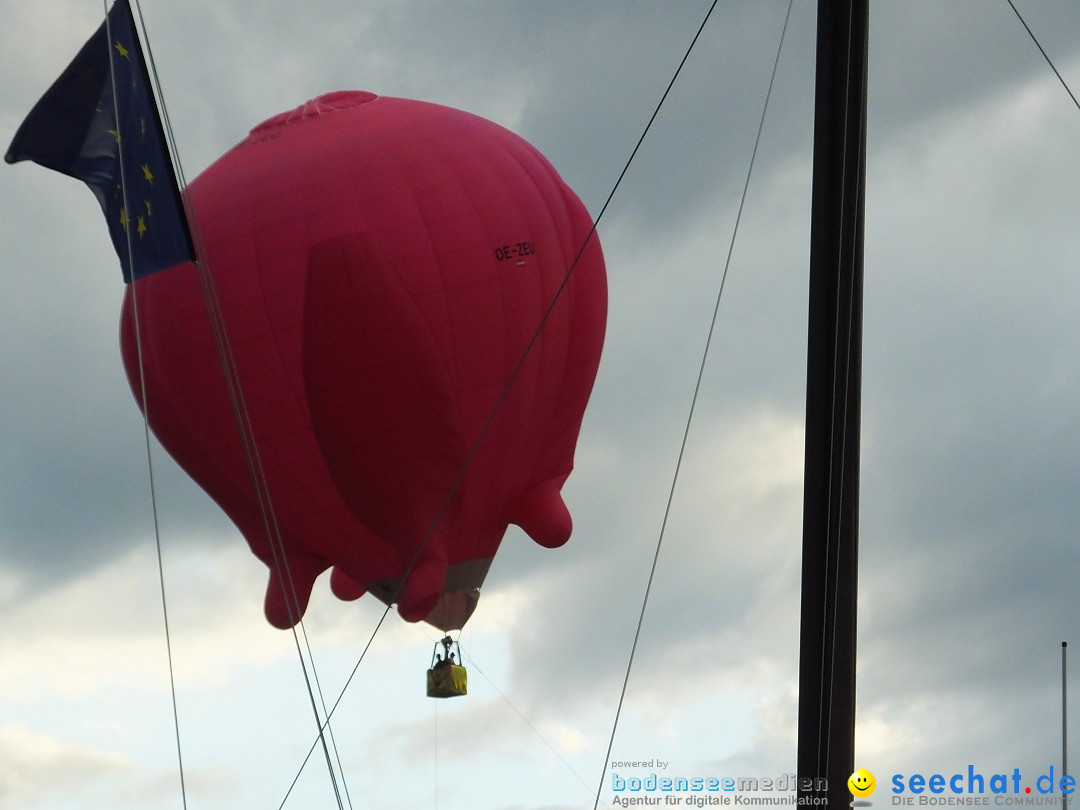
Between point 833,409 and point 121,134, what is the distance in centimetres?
762

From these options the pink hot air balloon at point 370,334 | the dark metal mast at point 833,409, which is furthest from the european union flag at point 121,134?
the dark metal mast at point 833,409

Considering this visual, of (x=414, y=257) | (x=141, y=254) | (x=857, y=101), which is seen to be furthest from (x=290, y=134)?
(x=857, y=101)

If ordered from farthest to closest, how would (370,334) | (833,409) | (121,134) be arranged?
(370,334), (121,134), (833,409)

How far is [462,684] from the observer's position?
86.2 ft

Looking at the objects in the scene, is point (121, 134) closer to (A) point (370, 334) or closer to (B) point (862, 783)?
(A) point (370, 334)

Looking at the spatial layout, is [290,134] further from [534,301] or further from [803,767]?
[803,767]

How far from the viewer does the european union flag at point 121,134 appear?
661 inches

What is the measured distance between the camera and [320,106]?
2516 centimetres

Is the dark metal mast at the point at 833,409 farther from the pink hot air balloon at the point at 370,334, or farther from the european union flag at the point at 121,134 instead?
the pink hot air balloon at the point at 370,334

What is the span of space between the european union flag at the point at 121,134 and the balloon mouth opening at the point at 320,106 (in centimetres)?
800

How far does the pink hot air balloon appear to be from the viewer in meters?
23.2

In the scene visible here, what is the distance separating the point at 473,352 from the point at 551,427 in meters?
2.37

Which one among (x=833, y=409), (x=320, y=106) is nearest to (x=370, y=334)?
(x=320, y=106)

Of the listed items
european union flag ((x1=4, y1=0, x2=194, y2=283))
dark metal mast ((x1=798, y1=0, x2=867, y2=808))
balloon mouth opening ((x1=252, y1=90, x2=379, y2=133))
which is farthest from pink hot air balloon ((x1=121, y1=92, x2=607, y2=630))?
dark metal mast ((x1=798, y1=0, x2=867, y2=808))
